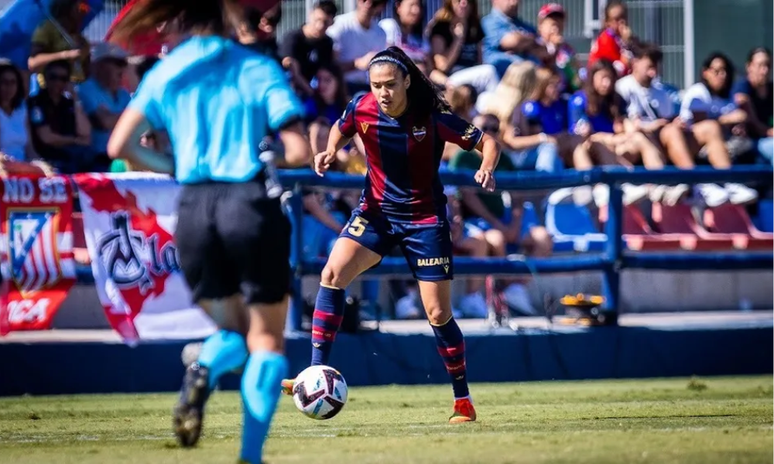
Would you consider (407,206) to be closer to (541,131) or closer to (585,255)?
(585,255)

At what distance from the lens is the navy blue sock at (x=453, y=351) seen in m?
8.55

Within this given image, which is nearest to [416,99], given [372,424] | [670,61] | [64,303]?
[372,424]

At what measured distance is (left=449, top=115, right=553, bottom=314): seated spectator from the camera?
1224 centimetres

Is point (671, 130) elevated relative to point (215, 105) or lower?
lower

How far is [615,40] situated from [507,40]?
2.28m

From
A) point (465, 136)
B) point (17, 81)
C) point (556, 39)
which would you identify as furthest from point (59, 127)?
point (556, 39)

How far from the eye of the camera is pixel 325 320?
8742 mm

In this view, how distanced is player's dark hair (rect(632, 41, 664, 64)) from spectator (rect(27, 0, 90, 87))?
643cm

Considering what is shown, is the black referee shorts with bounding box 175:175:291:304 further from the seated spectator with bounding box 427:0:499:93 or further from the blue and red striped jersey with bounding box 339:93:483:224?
the seated spectator with bounding box 427:0:499:93

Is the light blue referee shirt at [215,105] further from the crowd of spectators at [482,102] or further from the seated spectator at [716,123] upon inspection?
the seated spectator at [716,123]

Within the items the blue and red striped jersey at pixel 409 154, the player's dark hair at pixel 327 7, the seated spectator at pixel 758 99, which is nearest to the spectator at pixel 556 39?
the seated spectator at pixel 758 99

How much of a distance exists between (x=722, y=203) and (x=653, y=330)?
7.90 ft

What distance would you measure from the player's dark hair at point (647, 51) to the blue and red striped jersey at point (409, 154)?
24.8 feet

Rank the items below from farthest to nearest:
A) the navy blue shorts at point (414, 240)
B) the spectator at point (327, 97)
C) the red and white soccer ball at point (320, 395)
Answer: the spectator at point (327, 97), the navy blue shorts at point (414, 240), the red and white soccer ball at point (320, 395)
